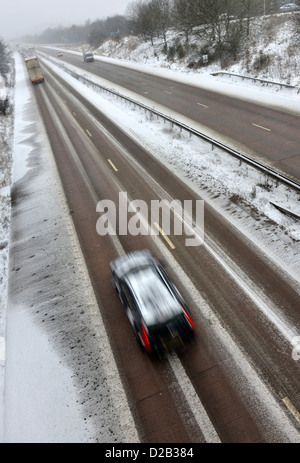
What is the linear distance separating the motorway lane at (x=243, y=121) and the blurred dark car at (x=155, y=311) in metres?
9.15

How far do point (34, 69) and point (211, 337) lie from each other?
1977 inches

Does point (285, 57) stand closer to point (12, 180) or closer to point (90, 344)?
point (12, 180)

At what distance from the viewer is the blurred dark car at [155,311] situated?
697 centimetres

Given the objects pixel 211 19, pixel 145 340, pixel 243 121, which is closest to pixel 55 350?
pixel 145 340

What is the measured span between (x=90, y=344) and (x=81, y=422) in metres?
1.95

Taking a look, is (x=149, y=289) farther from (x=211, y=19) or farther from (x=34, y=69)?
(x=34, y=69)

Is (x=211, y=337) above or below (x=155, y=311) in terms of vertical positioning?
below

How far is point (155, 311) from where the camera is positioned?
7102 mm

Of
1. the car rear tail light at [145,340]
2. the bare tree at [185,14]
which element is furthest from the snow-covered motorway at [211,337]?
the bare tree at [185,14]

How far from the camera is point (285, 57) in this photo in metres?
27.5

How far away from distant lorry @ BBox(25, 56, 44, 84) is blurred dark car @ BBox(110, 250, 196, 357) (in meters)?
47.1

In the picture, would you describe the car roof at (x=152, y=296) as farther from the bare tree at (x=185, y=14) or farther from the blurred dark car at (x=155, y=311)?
the bare tree at (x=185, y=14)

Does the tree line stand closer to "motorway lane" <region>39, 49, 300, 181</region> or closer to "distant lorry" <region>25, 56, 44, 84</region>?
"motorway lane" <region>39, 49, 300, 181</region>

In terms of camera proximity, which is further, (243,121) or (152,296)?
(243,121)
